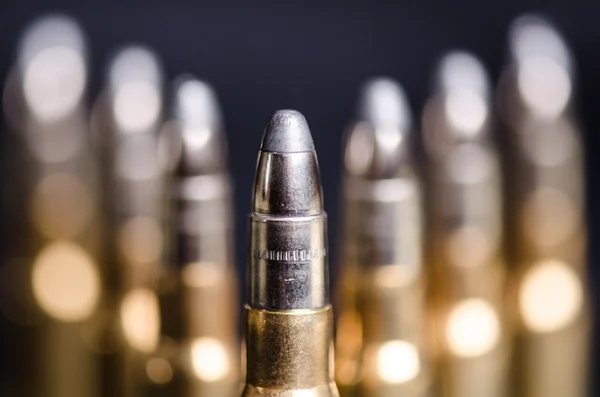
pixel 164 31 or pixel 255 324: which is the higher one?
pixel 164 31

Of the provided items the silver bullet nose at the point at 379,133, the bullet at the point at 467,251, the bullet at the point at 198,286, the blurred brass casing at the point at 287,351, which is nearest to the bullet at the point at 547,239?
the bullet at the point at 467,251

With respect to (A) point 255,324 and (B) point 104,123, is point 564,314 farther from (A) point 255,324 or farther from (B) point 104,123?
(A) point 255,324

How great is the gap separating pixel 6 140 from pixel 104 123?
0.72 feet

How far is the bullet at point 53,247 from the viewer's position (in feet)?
7.78

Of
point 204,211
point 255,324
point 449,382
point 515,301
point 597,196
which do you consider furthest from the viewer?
point 597,196

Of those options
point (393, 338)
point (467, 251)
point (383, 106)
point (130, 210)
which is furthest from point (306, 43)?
point (393, 338)

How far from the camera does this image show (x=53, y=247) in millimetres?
2432

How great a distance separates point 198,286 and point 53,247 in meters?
0.69

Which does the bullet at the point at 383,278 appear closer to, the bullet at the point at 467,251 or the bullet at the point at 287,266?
the bullet at the point at 467,251

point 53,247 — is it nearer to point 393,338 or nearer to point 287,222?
point 393,338

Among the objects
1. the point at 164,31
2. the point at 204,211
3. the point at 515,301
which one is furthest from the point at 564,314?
the point at 164,31

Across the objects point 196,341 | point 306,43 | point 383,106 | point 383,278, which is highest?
point 306,43

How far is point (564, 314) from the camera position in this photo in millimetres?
2381

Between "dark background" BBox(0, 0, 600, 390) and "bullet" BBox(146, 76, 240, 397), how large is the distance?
1392 mm
